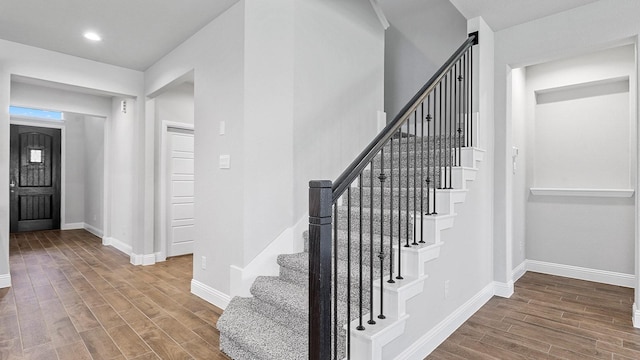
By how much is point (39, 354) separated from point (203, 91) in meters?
2.47

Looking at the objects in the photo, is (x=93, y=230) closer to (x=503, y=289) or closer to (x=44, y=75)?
(x=44, y=75)

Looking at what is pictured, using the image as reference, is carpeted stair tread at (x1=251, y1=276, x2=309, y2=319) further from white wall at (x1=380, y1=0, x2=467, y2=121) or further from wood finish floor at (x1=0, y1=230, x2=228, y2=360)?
white wall at (x1=380, y1=0, x2=467, y2=121)

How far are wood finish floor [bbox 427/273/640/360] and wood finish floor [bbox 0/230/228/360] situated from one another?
181 centimetres

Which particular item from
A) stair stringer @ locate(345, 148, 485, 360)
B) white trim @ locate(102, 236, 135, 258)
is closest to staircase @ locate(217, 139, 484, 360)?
stair stringer @ locate(345, 148, 485, 360)

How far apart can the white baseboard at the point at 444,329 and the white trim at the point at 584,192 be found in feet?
5.71

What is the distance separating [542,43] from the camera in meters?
3.12

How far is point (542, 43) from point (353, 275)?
2.80 metres

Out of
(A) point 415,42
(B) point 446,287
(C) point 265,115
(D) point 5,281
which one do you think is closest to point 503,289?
(B) point 446,287

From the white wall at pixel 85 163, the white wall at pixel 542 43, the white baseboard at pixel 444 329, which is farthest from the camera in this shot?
the white wall at pixel 85 163

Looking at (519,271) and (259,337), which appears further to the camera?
(519,271)

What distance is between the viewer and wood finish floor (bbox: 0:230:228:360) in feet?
7.68

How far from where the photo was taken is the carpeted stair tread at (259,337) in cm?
192

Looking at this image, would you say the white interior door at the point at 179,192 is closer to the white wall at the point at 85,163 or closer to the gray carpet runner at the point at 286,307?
the white wall at the point at 85,163

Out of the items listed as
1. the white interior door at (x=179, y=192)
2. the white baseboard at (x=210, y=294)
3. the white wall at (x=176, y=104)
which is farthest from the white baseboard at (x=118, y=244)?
the white baseboard at (x=210, y=294)
